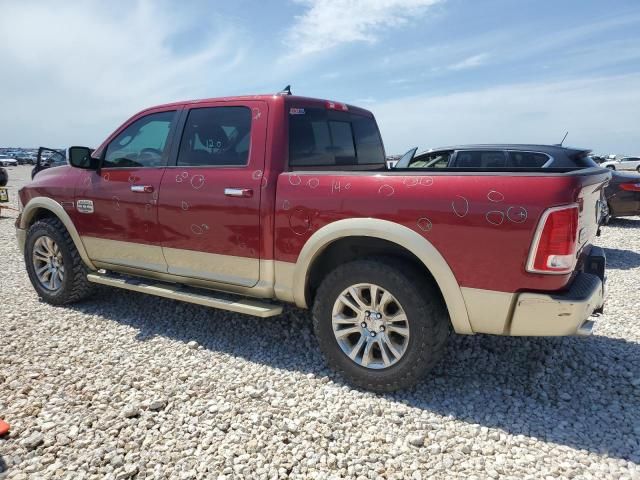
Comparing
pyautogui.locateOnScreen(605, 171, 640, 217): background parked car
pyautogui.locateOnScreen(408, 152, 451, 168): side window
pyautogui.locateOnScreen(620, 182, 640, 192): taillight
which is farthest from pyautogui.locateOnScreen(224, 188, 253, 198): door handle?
pyautogui.locateOnScreen(620, 182, 640, 192): taillight

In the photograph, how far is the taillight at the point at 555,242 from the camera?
2.41 metres

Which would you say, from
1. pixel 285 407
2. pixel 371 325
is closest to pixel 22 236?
pixel 285 407

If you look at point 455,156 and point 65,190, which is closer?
point 65,190

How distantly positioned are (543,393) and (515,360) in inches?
18.2

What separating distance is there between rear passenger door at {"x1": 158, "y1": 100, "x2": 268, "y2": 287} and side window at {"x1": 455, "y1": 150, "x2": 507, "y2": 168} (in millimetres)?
4631

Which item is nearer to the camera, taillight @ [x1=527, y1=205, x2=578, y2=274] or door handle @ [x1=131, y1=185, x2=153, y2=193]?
taillight @ [x1=527, y1=205, x2=578, y2=274]

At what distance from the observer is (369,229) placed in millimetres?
2887

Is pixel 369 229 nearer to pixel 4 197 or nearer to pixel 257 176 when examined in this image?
pixel 257 176

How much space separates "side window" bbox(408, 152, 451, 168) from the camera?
7535mm

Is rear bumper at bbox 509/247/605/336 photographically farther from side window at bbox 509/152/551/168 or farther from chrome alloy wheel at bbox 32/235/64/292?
side window at bbox 509/152/551/168

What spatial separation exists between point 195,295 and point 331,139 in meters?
1.68

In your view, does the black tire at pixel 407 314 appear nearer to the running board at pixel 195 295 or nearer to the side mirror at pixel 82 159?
the running board at pixel 195 295

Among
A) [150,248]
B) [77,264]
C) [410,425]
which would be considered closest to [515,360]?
[410,425]

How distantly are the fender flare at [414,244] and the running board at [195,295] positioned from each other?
661mm
